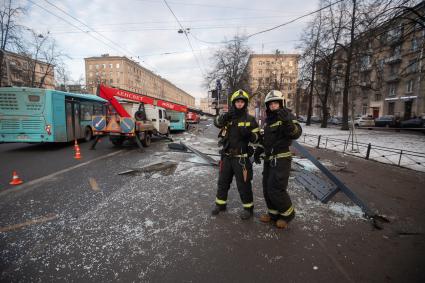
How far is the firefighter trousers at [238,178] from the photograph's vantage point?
11.2ft

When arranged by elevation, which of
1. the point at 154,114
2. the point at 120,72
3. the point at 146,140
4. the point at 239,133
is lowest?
the point at 146,140

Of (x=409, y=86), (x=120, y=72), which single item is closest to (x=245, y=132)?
(x=409, y=86)

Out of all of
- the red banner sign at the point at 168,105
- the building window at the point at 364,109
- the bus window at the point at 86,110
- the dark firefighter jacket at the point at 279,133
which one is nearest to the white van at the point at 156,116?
the red banner sign at the point at 168,105

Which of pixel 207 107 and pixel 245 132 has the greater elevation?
pixel 207 107

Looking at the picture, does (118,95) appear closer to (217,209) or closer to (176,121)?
(217,209)

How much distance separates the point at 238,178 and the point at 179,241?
1.32 meters

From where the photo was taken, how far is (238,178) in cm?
344

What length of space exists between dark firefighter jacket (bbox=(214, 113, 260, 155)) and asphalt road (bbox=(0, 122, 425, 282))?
3.94 feet

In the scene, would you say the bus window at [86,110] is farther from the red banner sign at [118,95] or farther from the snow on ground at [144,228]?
the snow on ground at [144,228]

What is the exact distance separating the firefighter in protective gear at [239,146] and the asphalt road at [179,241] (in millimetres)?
504

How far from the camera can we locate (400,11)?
27.8 ft

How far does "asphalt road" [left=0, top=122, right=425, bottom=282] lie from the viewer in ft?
7.34

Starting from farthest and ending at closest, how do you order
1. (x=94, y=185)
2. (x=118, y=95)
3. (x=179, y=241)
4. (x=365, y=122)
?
(x=365, y=122), (x=118, y=95), (x=94, y=185), (x=179, y=241)

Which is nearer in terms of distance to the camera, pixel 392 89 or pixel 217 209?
pixel 217 209
